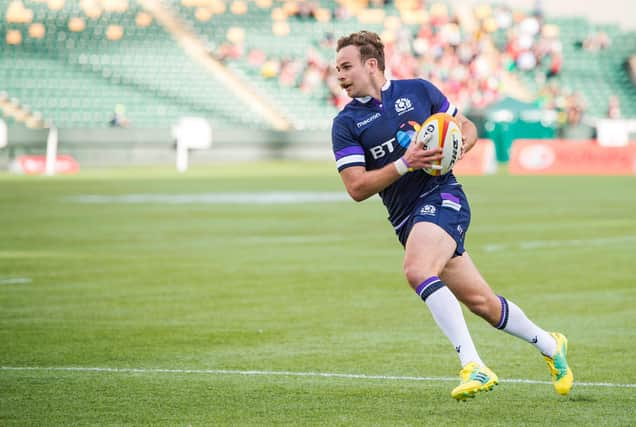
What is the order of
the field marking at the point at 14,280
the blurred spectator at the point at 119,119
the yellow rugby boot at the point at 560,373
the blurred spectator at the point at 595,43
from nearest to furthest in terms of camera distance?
the yellow rugby boot at the point at 560,373 → the field marking at the point at 14,280 → the blurred spectator at the point at 119,119 → the blurred spectator at the point at 595,43

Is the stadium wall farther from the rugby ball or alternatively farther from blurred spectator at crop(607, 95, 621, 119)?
the rugby ball

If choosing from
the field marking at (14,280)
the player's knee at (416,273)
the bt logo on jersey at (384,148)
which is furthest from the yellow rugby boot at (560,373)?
the field marking at (14,280)

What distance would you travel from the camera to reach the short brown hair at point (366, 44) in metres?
7.91

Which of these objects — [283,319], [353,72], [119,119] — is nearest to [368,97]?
[353,72]

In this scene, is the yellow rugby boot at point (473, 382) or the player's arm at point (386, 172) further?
the player's arm at point (386, 172)

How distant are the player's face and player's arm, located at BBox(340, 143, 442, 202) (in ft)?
1.63

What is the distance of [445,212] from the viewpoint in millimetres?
7867

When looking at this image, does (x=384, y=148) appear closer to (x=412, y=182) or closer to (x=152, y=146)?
(x=412, y=182)

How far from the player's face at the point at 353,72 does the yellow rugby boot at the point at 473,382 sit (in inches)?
74.8

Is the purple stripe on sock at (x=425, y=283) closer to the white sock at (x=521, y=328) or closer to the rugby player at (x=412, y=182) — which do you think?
the rugby player at (x=412, y=182)

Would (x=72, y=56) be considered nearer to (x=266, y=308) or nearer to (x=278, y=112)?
(x=278, y=112)

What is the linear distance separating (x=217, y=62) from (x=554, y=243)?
4007cm

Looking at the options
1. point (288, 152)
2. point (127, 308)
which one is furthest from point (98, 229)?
point (288, 152)

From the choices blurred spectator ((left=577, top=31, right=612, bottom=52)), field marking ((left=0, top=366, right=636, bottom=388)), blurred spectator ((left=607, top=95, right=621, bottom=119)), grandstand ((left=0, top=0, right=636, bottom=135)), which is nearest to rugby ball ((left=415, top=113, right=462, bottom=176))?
field marking ((left=0, top=366, right=636, bottom=388))
